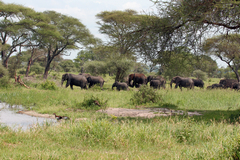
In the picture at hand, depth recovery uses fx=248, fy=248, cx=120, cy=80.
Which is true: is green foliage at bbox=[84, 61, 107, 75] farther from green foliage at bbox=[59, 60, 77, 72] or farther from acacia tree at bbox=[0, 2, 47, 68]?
green foliage at bbox=[59, 60, 77, 72]

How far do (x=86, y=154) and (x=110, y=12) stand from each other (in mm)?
28912

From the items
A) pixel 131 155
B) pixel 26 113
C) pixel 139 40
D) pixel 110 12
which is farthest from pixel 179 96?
pixel 110 12

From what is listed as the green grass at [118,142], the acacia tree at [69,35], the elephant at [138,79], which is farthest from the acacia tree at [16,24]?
the green grass at [118,142]

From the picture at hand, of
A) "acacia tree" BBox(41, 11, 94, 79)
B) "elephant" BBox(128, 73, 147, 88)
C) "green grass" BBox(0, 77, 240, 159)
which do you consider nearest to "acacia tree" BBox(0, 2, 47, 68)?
"acacia tree" BBox(41, 11, 94, 79)

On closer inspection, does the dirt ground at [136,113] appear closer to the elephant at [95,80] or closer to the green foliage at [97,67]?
the elephant at [95,80]

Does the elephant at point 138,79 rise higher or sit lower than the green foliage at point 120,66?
lower

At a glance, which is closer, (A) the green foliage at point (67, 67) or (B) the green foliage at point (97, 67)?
(B) the green foliage at point (97, 67)

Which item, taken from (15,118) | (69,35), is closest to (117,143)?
(15,118)

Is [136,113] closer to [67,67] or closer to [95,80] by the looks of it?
[95,80]

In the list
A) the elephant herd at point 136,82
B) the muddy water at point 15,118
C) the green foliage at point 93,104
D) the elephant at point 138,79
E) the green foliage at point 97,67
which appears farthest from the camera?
the green foliage at point 97,67

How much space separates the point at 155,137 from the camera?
5.73 meters

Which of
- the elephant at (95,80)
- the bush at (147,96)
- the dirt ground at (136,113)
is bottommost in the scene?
the dirt ground at (136,113)

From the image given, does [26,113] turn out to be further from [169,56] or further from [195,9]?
[195,9]

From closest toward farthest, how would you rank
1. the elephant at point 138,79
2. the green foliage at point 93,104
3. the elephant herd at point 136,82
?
the green foliage at point 93,104 → the elephant herd at point 136,82 → the elephant at point 138,79
